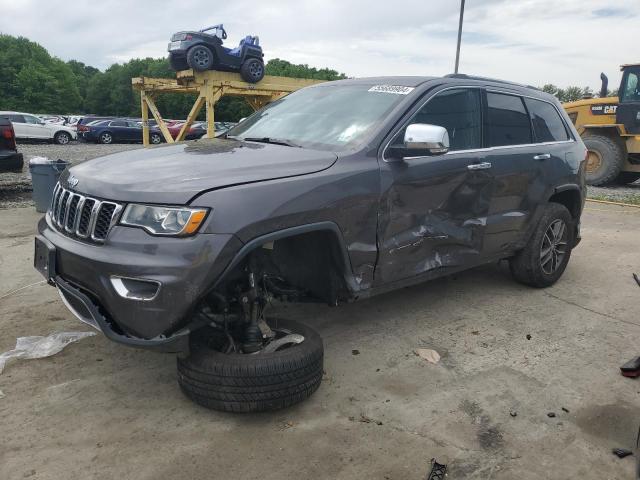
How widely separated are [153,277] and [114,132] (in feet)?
96.1

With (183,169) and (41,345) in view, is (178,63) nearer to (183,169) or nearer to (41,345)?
(41,345)

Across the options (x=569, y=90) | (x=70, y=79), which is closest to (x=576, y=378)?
(x=569, y=90)

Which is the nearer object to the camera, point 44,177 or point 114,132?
point 44,177

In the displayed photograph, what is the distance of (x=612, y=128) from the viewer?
13.0 m

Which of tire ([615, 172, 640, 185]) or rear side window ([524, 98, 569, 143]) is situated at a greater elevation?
rear side window ([524, 98, 569, 143])

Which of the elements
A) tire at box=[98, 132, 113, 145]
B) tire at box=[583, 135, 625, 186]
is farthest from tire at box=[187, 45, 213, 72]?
tire at box=[98, 132, 113, 145]

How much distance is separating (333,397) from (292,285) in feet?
2.33

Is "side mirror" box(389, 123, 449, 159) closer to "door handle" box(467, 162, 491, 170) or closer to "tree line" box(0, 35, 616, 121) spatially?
"door handle" box(467, 162, 491, 170)

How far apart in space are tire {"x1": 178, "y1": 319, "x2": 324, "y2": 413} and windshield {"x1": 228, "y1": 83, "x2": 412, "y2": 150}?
1.33 meters

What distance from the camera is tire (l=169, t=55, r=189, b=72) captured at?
34.3 ft

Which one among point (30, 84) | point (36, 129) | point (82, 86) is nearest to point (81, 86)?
point (82, 86)

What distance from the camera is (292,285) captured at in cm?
337

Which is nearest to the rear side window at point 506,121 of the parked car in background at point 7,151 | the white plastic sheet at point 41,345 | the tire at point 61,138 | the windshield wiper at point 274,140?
the windshield wiper at point 274,140

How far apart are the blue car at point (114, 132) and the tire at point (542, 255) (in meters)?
27.3
